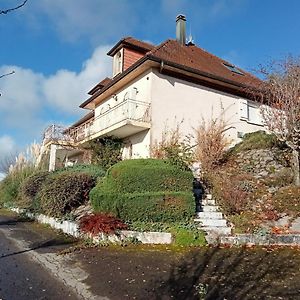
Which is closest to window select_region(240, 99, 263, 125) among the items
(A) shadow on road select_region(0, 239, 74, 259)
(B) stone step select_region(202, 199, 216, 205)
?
(B) stone step select_region(202, 199, 216, 205)

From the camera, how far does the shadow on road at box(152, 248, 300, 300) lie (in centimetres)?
508

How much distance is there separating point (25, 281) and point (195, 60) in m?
16.8

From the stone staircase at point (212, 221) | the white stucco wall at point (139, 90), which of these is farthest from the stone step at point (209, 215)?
the white stucco wall at point (139, 90)

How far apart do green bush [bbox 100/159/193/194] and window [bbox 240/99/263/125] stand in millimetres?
11094

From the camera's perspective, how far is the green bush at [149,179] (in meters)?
10.1

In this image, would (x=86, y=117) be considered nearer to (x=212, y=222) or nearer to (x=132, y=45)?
(x=132, y=45)

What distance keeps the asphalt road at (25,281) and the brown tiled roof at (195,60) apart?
11723 mm

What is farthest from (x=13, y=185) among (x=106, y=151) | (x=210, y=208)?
(x=210, y=208)

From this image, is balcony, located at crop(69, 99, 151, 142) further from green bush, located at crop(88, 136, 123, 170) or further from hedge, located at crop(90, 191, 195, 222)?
hedge, located at crop(90, 191, 195, 222)

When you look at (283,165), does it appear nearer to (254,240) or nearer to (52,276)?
(254,240)

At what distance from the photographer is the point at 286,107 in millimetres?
12547

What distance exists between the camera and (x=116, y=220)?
9.30 m

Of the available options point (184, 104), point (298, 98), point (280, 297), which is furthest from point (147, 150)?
point (280, 297)

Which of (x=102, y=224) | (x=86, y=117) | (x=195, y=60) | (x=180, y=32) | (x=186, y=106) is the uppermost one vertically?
(x=180, y=32)
